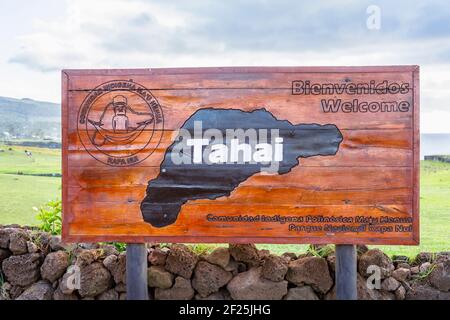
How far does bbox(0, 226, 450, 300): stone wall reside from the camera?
5.44 metres

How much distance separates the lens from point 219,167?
16.4ft

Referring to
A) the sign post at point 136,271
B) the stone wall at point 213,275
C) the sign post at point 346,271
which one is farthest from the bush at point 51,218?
the sign post at point 346,271

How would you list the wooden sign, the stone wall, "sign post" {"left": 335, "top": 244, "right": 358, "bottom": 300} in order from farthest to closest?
the stone wall < "sign post" {"left": 335, "top": 244, "right": 358, "bottom": 300} < the wooden sign

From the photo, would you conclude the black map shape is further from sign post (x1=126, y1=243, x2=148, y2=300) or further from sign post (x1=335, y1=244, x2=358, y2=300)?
sign post (x1=335, y1=244, x2=358, y2=300)

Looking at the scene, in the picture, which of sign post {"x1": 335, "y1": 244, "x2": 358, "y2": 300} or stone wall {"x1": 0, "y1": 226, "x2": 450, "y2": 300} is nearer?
sign post {"x1": 335, "y1": 244, "x2": 358, "y2": 300}

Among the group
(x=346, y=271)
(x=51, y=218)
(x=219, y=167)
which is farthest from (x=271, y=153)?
(x=51, y=218)

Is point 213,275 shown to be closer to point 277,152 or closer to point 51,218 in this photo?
point 277,152

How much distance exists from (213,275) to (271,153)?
4.90 feet

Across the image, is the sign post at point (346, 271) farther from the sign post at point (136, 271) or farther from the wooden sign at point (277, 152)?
the sign post at point (136, 271)

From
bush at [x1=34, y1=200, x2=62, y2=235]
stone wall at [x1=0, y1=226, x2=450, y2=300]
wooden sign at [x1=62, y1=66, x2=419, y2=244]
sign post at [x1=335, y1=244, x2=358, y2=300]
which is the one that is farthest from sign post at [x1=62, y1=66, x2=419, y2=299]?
bush at [x1=34, y1=200, x2=62, y2=235]

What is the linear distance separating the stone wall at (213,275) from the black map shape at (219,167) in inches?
30.5

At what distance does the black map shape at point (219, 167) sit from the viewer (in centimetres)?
493

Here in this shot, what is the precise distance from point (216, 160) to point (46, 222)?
248 centimetres
